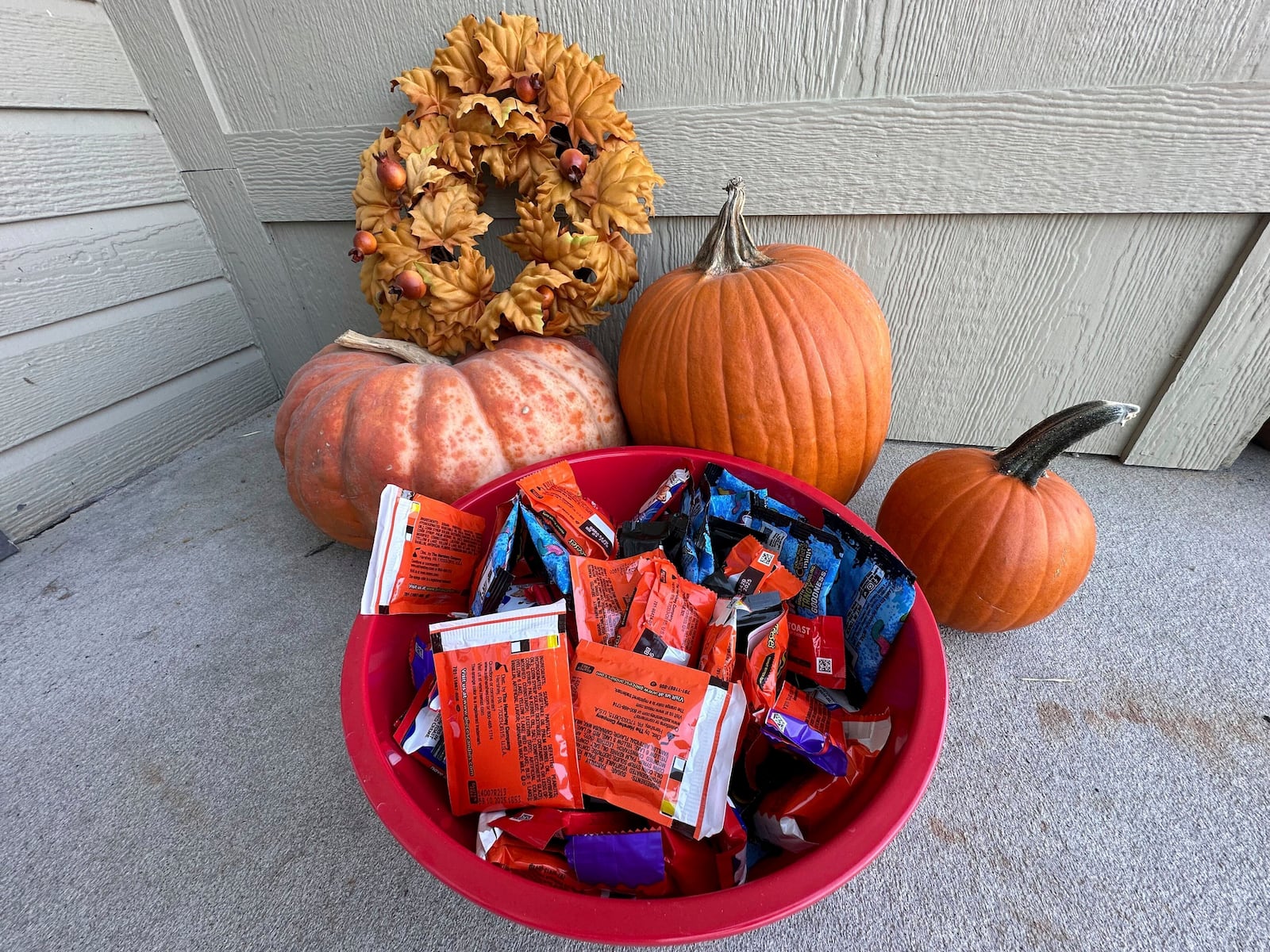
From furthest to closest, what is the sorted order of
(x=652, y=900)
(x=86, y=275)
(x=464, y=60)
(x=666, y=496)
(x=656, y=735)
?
1. (x=86, y=275)
2. (x=464, y=60)
3. (x=666, y=496)
4. (x=656, y=735)
5. (x=652, y=900)

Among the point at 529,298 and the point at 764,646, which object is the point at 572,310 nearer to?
the point at 529,298

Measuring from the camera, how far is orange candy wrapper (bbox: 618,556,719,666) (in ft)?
1.69

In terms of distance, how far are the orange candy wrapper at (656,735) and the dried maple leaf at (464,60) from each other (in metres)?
0.81

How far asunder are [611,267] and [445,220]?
0.82 ft

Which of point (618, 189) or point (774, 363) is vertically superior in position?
point (618, 189)

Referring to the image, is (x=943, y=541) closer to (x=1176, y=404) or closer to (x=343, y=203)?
(x=1176, y=404)

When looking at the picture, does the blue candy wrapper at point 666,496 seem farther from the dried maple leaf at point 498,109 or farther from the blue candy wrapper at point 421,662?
the dried maple leaf at point 498,109

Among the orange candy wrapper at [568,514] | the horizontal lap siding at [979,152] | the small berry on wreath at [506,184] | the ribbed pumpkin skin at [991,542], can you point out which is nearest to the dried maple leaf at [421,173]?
the small berry on wreath at [506,184]

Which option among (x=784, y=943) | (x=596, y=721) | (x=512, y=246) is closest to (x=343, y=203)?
(x=512, y=246)

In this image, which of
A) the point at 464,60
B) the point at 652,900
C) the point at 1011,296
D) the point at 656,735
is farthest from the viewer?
the point at 1011,296

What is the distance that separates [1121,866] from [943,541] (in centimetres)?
35

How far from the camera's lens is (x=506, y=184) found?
86cm

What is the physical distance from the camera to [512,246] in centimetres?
87

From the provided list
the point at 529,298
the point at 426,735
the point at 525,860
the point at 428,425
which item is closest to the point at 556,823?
the point at 525,860
